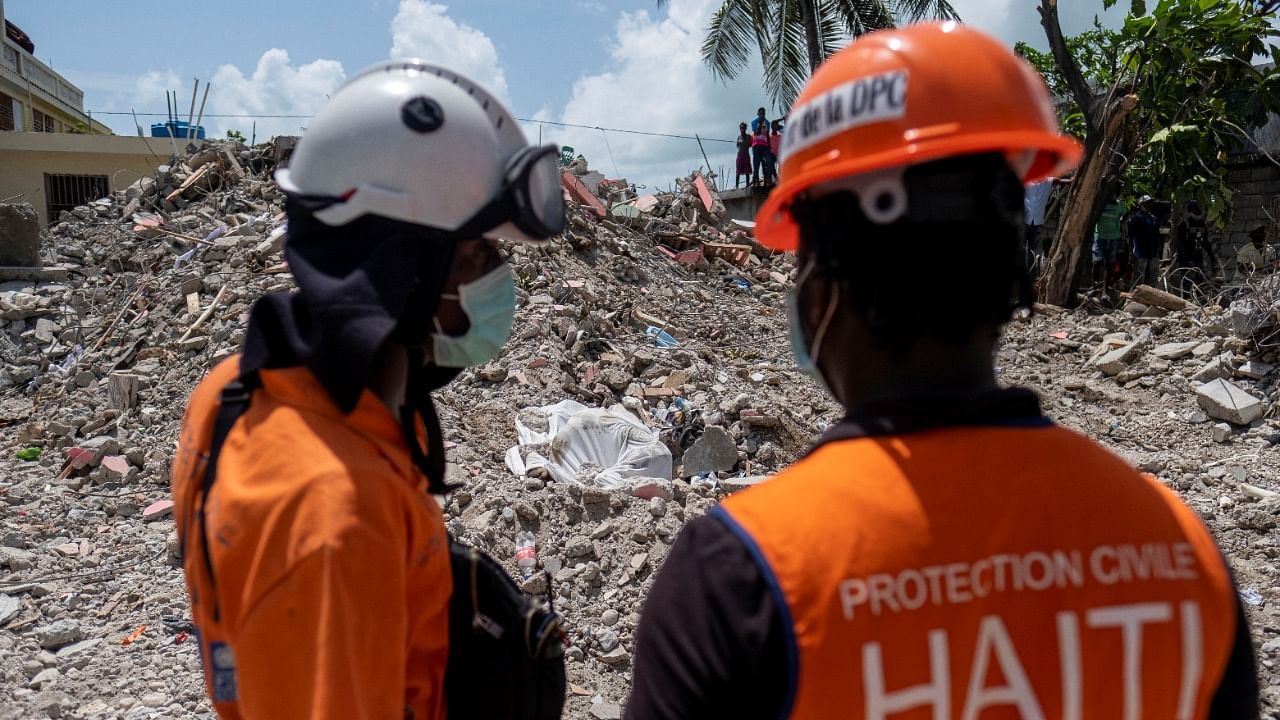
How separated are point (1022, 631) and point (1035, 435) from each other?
0.20 meters

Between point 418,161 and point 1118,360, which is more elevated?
point 418,161

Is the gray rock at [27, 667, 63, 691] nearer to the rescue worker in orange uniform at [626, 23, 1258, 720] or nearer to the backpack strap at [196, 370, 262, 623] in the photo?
the backpack strap at [196, 370, 262, 623]

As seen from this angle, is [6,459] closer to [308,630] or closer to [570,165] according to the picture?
[308,630]

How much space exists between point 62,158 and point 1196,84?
1949 centimetres

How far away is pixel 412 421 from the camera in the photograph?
1.44m

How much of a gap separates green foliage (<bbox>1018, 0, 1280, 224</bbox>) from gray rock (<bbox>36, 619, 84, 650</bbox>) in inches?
423

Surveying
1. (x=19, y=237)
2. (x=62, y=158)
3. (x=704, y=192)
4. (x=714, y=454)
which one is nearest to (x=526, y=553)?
(x=714, y=454)

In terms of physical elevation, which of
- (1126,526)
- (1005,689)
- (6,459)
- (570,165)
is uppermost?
(570,165)

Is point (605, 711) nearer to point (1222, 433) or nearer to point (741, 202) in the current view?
point (1222, 433)

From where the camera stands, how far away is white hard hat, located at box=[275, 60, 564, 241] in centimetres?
144

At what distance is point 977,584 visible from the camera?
895mm

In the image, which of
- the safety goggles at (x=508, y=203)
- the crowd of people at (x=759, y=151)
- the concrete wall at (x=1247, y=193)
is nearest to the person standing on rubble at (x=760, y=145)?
the crowd of people at (x=759, y=151)

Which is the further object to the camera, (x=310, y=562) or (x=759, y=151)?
(x=759, y=151)

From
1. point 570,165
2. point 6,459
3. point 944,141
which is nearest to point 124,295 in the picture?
point 6,459
